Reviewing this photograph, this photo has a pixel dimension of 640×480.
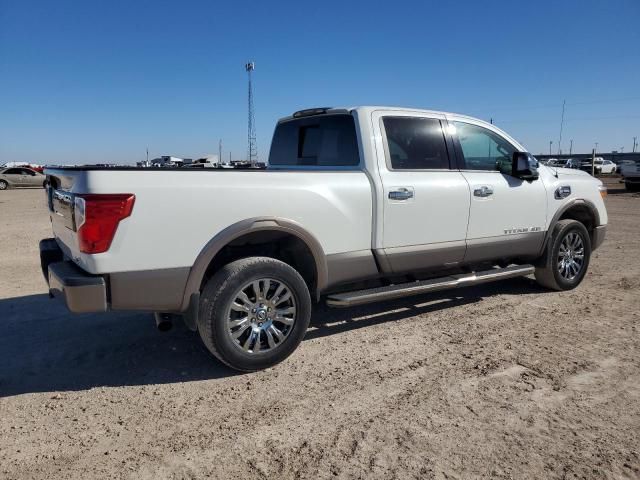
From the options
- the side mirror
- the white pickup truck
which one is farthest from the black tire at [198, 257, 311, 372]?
the side mirror

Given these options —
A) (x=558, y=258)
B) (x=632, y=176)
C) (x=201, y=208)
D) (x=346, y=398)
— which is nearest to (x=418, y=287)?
(x=346, y=398)

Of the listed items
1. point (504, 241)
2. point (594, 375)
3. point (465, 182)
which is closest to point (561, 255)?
point (504, 241)

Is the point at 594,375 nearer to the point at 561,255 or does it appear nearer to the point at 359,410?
the point at 359,410

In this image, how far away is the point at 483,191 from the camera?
16.5 feet

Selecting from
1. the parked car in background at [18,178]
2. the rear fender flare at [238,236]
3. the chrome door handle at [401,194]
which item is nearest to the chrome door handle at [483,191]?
the chrome door handle at [401,194]

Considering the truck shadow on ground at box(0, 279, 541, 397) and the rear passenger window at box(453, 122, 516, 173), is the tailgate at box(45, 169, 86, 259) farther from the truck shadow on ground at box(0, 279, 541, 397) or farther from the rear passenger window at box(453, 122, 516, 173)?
the rear passenger window at box(453, 122, 516, 173)

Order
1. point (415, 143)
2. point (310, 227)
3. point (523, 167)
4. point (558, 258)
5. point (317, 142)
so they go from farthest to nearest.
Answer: point (558, 258), point (523, 167), point (317, 142), point (415, 143), point (310, 227)

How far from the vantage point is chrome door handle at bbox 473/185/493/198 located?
4.96 m

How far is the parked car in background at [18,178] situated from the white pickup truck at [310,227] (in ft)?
98.0

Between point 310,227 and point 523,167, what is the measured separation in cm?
268

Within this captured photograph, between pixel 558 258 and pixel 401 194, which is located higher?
pixel 401 194

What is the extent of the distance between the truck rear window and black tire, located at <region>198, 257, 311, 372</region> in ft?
4.36

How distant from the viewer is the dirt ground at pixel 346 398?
8.66 ft

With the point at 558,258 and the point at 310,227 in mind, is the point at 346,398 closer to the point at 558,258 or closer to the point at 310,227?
the point at 310,227
